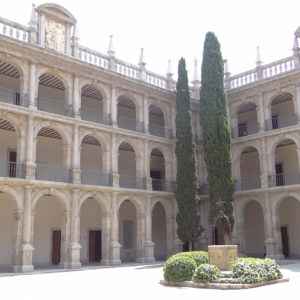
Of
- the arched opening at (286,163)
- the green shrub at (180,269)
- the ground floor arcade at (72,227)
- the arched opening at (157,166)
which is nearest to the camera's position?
the green shrub at (180,269)

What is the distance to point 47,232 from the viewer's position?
24859 mm

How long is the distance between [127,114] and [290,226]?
12862mm

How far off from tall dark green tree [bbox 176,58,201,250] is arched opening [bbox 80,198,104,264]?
483cm

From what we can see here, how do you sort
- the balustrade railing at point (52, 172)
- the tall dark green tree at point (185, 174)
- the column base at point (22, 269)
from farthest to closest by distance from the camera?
the tall dark green tree at point (185, 174), the balustrade railing at point (52, 172), the column base at point (22, 269)

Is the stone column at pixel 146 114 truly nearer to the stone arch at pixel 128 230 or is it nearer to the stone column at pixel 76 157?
the stone arch at pixel 128 230

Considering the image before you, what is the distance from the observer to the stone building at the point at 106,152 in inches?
883

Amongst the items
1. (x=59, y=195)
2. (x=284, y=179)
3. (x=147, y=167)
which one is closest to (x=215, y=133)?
(x=147, y=167)

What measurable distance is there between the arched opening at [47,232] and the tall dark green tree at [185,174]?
6893mm

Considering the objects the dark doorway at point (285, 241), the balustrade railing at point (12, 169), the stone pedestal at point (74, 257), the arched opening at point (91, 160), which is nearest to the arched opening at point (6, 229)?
the balustrade railing at point (12, 169)

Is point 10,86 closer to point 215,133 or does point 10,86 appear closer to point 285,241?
point 215,133

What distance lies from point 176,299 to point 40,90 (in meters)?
17.8

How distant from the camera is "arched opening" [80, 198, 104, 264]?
26406 millimetres

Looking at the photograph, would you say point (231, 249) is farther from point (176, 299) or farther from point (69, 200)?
point (69, 200)

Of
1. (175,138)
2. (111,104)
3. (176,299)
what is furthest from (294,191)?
(176,299)
